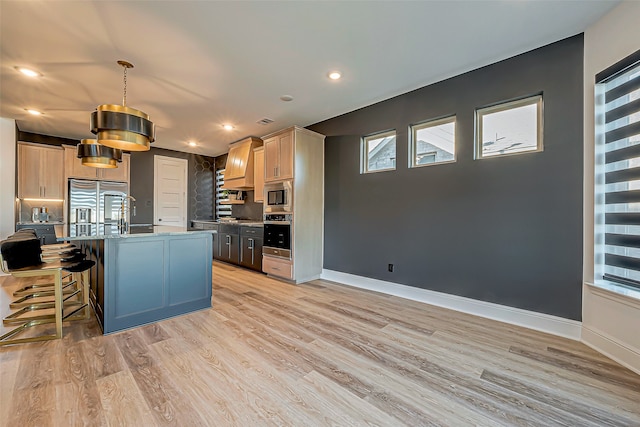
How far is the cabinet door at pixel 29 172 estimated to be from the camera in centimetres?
508

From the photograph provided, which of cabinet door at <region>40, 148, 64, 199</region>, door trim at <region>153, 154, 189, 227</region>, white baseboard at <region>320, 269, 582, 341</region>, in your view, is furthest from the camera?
door trim at <region>153, 154, 189, 227</region>

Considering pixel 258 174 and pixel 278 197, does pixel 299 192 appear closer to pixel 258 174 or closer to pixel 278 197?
pixel 278 197

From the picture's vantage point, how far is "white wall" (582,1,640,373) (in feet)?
6.44

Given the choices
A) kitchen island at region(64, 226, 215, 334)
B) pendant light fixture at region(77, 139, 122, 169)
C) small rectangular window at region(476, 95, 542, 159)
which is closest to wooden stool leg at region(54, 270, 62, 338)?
kitchen island at region(64, 226, 215, 334)

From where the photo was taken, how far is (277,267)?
4.55m

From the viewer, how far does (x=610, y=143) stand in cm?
223

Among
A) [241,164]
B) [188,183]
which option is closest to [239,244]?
[241,164]

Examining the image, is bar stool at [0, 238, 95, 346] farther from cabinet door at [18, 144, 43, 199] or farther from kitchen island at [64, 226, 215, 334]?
cabinet door at [18, 144, 43, 199]

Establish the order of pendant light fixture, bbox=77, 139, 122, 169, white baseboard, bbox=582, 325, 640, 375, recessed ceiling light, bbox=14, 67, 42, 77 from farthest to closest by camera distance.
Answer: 1. pendant light fixture, bbox=77, 139, 122, 169
2. recessed ceiling light, bbox=14, 67, 42, 77
3. white baseboard, bbox=582, 325, 640, 375

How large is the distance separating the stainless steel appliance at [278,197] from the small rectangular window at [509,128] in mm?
2708

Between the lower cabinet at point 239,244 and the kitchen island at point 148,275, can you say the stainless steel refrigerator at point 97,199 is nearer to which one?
the lower cabinet at point 239,244

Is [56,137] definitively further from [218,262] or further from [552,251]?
[552,251]

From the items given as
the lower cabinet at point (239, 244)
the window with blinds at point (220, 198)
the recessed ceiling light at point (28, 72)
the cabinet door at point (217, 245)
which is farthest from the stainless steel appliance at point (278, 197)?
the recessed ceiling light at point (28, 72)

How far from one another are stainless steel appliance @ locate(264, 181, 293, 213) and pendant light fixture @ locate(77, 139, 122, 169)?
2.23m
